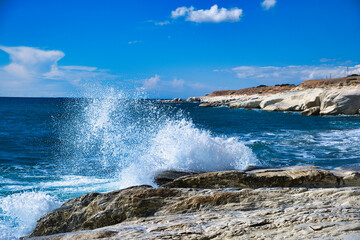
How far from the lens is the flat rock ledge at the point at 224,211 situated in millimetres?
3111

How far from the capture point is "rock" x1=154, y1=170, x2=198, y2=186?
697cm

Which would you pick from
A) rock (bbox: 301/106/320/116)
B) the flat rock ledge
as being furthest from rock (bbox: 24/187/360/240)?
rock (bbox: 301/106/320/116)

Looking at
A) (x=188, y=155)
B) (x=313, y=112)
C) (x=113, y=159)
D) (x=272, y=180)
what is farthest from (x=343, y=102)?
(x=272, y=180)

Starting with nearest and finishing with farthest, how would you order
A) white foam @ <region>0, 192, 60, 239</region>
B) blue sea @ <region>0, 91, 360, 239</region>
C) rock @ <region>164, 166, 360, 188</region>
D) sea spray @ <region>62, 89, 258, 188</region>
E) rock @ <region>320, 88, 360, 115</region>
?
rock @ <region>164, 166, 360, 188</region>, white foam @ <region>0, 192, 60, 239</region>, blue sea @ <region>0, 91, 360, 239</region>, sea spray @ <region>62, 89, 258, 188</region>, rock @ <region>320, 88, 360, 115</region>

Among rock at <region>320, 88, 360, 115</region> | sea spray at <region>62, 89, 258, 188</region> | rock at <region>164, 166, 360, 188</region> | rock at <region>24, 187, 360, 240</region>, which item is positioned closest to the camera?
rock at <region>24, 187, 360, 240</region>

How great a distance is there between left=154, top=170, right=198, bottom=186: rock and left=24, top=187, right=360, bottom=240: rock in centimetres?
243

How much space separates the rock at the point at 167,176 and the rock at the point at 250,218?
243 centimetres

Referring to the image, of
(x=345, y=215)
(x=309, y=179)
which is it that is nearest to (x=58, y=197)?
(x=309, y=179)

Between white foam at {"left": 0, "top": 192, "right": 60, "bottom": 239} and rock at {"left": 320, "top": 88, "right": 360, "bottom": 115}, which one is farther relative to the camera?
rock at {"left": 320, "top": 88, "right": 360, "bottom": 115}

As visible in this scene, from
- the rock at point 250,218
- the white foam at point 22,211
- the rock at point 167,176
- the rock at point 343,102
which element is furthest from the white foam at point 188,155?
the rock at point 343,102

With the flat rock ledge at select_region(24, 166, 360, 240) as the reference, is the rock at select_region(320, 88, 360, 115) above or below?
above

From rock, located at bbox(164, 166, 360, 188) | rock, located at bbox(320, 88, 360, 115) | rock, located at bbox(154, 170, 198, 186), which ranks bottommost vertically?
rock, located at bbox(154, 170, 198, 186)

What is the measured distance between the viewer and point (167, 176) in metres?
7.12

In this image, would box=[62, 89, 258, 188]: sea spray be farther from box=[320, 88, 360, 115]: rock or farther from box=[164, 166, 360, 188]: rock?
box=[320, 88, 360, 115]: rock
